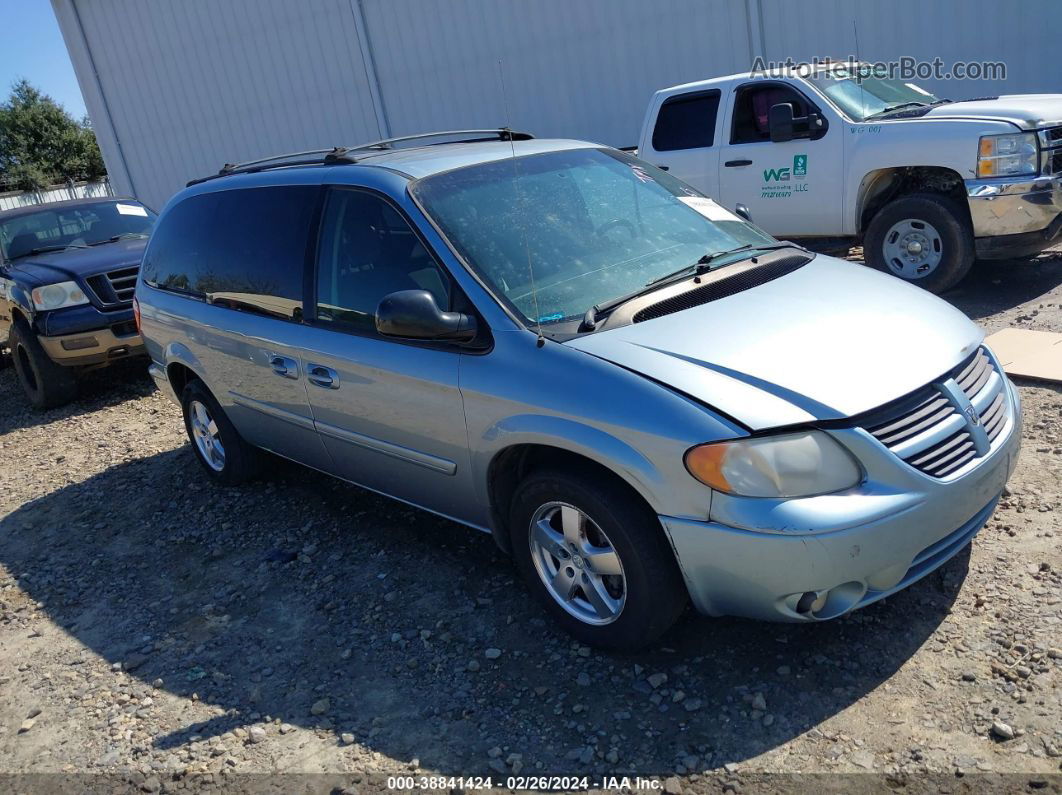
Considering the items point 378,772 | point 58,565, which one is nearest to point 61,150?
point 58,565

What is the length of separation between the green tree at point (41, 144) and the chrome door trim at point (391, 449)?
38.9 m

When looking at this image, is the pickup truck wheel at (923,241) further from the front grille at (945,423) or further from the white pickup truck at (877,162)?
the front grille at (945,423)

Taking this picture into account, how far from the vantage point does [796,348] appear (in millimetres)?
2938

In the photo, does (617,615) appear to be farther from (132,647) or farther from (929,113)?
(929,113)

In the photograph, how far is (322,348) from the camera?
392cm

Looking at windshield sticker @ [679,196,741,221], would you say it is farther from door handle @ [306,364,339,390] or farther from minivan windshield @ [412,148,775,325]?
door handle @ [306,364,339,390]

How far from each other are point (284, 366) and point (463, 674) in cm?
179

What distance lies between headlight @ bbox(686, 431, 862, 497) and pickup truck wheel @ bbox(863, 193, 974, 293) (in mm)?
4878

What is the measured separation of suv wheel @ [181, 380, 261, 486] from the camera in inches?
203

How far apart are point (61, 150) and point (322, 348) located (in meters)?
41.5

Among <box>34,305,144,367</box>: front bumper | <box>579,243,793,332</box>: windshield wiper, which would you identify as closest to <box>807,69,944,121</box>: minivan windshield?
<box>579,243,793,332</box>: windshield wiper

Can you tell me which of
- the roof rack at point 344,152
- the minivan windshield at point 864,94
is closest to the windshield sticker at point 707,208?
the roof rack at point 344,152

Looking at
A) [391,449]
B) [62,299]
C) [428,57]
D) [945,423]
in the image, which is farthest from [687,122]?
[428,57]

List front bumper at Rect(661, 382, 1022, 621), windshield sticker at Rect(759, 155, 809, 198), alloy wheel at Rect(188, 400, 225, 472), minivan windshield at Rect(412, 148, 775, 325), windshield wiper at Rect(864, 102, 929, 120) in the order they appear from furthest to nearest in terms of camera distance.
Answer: windshield sticker at Rect(759, 155, 809, 198) → windshield wiper at Rect(864, 102, 929, 120) → alloy wheel at Rect(188, 400, 225, 472) → minivan windshield at Rect(412, 148, 775, 325) → front bumper at Rect(661, 382, 1022, 621)
